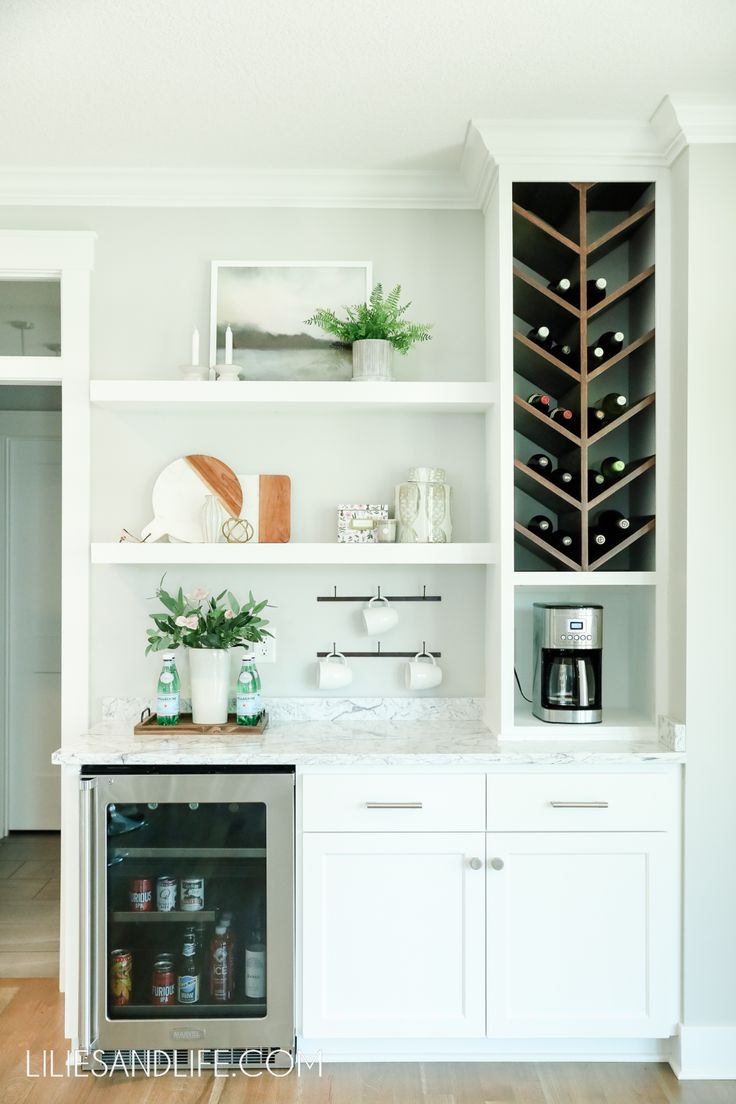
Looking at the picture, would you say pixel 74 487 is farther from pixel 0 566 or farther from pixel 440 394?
pixel 0 566

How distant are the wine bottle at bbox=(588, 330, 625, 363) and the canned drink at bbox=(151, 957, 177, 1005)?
6.98ft

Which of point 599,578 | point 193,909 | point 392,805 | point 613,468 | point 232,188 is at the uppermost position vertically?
point 232,188

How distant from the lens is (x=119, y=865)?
2422 mm

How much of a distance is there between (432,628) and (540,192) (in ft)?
4.62

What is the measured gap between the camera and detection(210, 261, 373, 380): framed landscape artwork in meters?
2.85

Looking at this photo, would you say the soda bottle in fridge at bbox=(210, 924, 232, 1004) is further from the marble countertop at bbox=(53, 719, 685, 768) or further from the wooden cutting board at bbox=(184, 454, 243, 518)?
the wooden cutting board at bbox=(184, 454, 243, 518)

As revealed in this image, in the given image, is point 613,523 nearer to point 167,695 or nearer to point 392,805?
point 392,805

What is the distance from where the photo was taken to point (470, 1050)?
8.04 feet

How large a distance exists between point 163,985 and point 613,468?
1956 millimetres

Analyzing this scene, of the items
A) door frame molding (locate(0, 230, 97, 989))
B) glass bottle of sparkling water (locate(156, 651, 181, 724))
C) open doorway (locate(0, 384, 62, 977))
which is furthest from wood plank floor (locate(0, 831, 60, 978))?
glass bottle of sparkling water (locate(156, 651, 181, 724))

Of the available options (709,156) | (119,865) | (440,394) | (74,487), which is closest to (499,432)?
(440,394)

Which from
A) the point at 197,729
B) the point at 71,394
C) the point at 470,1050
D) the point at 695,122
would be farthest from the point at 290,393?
the point at 470,1050

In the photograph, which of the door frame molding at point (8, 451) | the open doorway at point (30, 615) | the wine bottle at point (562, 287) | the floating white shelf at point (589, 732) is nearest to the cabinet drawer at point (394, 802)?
the floating white shelf at point (589, 732)

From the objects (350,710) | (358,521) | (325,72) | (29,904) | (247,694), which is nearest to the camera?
(325,72)
